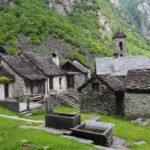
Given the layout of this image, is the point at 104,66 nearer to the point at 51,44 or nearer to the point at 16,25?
the point at 51,44

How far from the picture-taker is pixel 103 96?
1455 inches

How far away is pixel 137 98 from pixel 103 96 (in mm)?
4350

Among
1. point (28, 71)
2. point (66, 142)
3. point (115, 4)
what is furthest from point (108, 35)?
point (66, 142)

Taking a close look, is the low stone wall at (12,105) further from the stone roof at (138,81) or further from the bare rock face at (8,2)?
Result: the bare rock face at (8,2)

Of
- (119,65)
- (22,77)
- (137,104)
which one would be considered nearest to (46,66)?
(22,77)

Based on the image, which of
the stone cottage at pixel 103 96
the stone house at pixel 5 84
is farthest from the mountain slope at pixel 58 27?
the stone cottage at pixel 103 96

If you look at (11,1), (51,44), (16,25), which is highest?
(11,1)

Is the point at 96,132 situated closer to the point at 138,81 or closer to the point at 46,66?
the point at 138,81

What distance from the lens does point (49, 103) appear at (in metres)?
31.8

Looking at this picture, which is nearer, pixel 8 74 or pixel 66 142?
pixel 66 142

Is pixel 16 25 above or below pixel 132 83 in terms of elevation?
above

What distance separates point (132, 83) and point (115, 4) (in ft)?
473

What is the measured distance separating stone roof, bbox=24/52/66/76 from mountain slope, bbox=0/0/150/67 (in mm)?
17170

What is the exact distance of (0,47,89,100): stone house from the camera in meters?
45.6
